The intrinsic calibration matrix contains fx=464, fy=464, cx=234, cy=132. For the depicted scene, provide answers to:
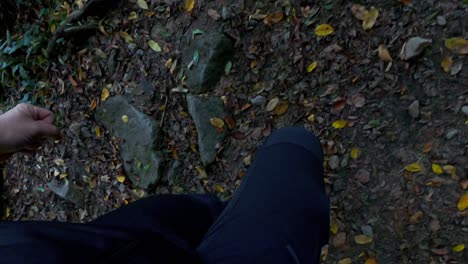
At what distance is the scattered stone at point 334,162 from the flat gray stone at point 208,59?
683 mm

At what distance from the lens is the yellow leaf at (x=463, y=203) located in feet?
5.55

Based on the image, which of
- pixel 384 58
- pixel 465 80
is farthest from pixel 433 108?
pixel 384 58

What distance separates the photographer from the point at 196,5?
2363mm

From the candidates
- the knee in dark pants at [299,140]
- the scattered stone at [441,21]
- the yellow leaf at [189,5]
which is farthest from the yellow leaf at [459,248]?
the yellow leaf at [189,5]

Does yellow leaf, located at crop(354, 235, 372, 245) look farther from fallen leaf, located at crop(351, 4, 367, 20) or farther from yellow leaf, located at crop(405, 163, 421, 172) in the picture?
fallen leaf, located at crop(351, 4, 367, 20)

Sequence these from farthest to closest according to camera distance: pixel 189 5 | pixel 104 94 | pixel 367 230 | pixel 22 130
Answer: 1. pixel 104 94
2. pixel 189 5
3. pixel 367 230
4. pixel 22 130

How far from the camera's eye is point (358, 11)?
6.29 feet

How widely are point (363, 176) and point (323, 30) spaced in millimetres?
643

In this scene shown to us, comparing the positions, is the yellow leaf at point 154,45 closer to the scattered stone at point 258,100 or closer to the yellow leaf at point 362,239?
the scattered stone at point 258,100

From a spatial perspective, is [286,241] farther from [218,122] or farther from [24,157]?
[24,157]

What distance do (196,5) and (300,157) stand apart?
1.16m

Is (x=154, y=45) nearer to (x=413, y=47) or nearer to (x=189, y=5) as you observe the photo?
(x=189, y=5)

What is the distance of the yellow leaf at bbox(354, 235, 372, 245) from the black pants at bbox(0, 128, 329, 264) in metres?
0.46

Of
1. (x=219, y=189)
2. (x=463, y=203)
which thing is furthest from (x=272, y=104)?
(x=463, y=203)
